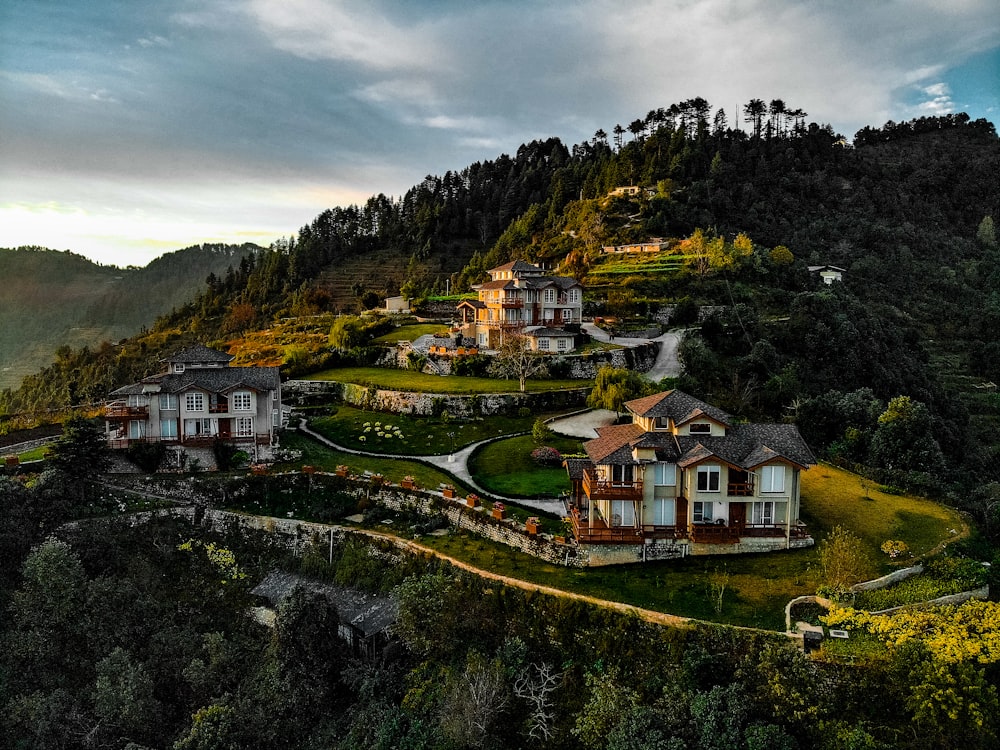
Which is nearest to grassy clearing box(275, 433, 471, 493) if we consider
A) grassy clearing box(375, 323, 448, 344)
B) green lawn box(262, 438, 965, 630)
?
green lawn box(262, 438, 965, 630)

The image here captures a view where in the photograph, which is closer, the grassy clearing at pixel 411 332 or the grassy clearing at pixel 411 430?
the grassy clearing at pixel 411 430

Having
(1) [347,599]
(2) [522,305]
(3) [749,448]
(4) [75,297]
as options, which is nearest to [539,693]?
(1) [347,599]

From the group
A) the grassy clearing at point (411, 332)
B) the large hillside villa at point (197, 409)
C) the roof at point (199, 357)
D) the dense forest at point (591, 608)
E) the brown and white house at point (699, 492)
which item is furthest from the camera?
the grassy clearing at point (411, 332)

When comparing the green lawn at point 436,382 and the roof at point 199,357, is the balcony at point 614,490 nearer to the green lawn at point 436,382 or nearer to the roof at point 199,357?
the green lawn at point 436,382

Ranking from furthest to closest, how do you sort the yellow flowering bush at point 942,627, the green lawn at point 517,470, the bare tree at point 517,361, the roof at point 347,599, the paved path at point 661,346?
the paved path at point 661,346 → the bare tree at point 517,361 → the green lawn at point 517,470 → the roof at point 347,599 → the yellow flowering bush at point 942,627

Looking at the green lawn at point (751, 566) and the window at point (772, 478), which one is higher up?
the window at point (772, 478)

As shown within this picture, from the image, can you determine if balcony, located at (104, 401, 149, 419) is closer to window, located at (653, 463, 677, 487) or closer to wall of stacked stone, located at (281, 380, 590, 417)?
wall of stacked stone, located at (281, 380, 590, 417)

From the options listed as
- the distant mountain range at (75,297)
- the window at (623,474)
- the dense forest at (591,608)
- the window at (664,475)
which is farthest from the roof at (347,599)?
the distant mountain range at (75,297)
